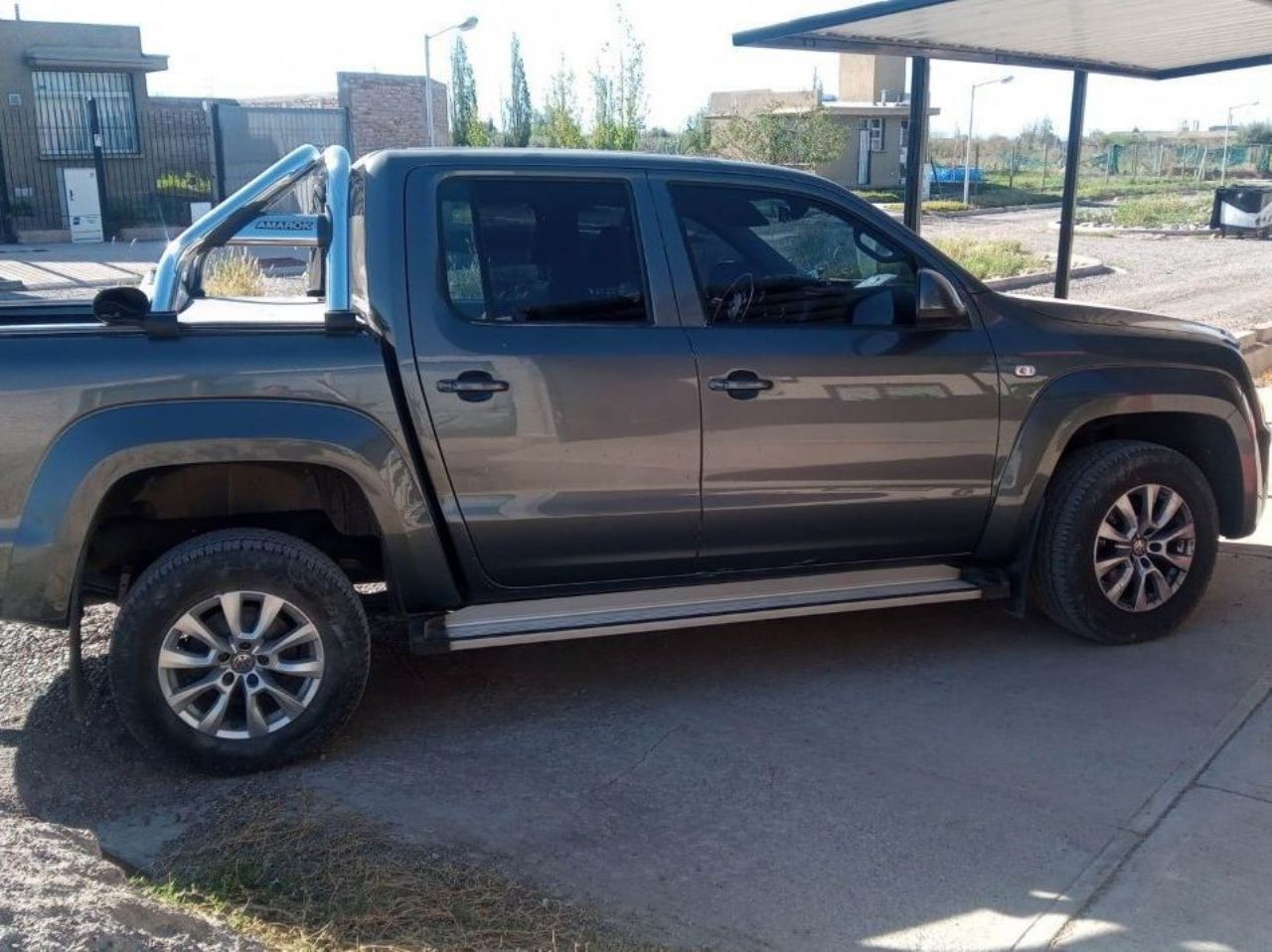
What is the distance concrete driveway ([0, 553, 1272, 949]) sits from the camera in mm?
3541

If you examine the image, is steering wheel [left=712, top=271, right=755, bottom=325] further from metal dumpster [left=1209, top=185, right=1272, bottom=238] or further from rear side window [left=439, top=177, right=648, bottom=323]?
metal dumpster [left=1209, top=185, right=1272, bottom=238]

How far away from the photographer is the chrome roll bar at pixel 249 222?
174 inches

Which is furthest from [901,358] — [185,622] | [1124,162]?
[1124,162]

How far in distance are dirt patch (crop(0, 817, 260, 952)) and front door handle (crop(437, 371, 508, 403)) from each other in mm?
1760

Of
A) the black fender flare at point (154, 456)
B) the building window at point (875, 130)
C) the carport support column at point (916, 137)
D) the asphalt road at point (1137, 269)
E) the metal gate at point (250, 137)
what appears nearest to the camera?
the black fender flare at point (154, 456)

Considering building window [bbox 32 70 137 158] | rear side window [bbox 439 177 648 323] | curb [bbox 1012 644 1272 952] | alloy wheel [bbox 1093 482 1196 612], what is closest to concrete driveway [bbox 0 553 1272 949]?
curb [bbox 1012 644 1272 952]

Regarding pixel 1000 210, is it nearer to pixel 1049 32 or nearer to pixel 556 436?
pixel 1049 32

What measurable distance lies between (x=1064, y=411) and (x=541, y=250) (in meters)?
2.11

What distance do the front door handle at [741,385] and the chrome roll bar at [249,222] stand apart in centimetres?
130

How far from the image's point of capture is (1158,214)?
124 feet

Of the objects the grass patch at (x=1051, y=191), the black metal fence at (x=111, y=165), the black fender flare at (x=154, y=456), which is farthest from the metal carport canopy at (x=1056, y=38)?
the grass patch at (x=1051, y=191)

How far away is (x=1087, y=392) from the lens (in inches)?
198

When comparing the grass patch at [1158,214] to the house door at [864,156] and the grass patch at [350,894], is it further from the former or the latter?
the grass patch at [350,894]

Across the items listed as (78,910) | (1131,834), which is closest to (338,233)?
(78,910)
